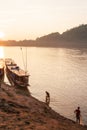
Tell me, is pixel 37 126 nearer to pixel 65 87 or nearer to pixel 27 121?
pixel 27 121

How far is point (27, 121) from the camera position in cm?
2402

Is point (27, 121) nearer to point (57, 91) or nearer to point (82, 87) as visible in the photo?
point (57, 91)

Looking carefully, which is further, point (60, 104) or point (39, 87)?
point (39, 87)

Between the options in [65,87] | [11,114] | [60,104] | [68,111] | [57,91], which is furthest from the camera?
[65,87]

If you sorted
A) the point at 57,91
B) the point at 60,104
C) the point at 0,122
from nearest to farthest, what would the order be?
the point at 0,122 < the point at 60,104 < the point at 57,91

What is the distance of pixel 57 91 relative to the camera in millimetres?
58094

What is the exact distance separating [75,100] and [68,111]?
7.31m

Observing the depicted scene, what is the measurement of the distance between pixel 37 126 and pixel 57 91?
35264 mm

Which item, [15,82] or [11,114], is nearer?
[11,114]

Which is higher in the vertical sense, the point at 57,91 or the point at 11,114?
the point at 11,114

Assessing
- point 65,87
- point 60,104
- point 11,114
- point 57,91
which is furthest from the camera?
point 65,87

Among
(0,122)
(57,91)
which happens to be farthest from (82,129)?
(57,91)

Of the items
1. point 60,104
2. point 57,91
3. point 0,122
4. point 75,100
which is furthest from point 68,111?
point 0,122

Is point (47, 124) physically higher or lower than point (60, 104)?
higher
